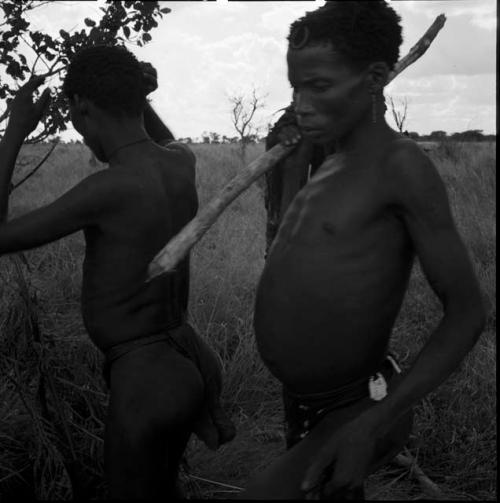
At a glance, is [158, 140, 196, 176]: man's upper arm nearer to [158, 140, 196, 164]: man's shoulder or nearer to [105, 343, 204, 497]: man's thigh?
[158, 140, 196, 164]: man's shoulder

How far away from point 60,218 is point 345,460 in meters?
1.08

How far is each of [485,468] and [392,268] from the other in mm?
1978

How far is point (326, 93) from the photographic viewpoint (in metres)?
1.72

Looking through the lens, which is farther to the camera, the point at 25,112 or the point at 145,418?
the point at 25,112

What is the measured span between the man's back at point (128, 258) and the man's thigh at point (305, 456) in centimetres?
72

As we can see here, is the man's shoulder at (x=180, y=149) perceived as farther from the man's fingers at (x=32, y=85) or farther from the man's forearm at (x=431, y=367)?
the man's forearm at (x=431, y=367)

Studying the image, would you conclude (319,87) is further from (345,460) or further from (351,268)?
(345,460)

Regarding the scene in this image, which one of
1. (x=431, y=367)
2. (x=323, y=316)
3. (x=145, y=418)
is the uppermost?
(x=323, y=316)

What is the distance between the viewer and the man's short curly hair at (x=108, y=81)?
2268 mm

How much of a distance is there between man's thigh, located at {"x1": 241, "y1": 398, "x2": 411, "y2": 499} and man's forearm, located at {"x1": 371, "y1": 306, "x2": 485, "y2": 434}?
93 mm

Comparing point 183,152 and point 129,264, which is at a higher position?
point 183,152

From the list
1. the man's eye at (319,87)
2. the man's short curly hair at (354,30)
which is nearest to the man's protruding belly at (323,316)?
the man's eye at (319,87)

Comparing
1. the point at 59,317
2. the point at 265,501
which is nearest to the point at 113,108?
the point at 265,501

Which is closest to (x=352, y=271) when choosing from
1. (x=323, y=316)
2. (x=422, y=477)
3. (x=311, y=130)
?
(x=323, y=316)
